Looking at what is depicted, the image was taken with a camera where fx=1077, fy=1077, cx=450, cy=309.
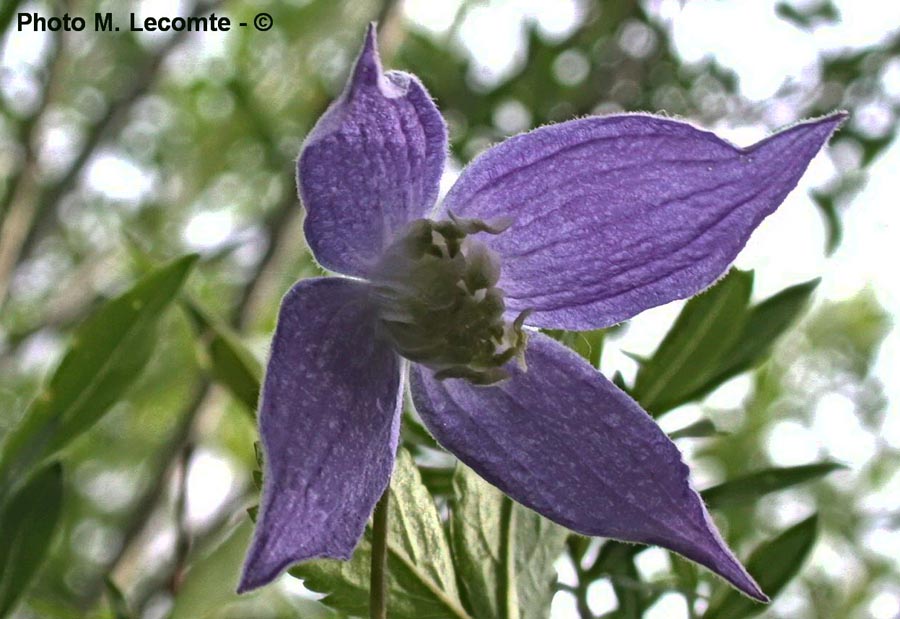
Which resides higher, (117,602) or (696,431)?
(696,431)

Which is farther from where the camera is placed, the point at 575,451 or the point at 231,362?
the point at 231,362

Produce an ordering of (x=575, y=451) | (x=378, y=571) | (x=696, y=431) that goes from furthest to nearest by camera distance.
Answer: (x=696, y=431) → (x=575, y=451) → (x=378, y=571)

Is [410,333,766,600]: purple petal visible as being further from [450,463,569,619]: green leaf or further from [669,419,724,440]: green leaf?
[669,419,724,440]: green leaf

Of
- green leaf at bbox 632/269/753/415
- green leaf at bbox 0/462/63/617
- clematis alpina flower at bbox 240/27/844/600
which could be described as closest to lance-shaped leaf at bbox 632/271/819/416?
green leaf at bbox 632/269/753/415

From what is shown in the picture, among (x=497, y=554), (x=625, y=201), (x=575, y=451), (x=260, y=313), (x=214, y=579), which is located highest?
(x=625, y=201)

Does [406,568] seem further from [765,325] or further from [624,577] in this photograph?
[765,325]

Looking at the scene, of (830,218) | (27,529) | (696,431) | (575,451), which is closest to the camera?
(575,451)

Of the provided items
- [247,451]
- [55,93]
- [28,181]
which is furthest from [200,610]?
[247,451]

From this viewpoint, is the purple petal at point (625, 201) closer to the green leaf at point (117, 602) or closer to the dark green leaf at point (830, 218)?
the green leaf at point (117, 602)

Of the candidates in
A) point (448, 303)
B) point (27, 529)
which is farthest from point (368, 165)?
point (27, 529)
